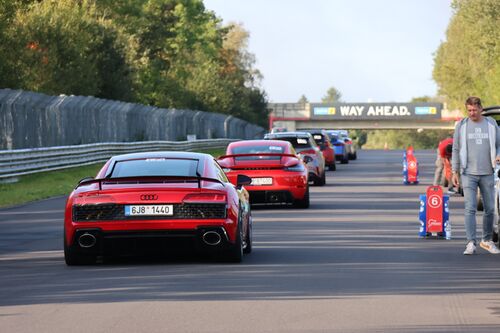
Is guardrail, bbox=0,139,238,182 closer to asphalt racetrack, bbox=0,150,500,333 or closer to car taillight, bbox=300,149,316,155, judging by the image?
car taillight, bbox=300,149,316,155

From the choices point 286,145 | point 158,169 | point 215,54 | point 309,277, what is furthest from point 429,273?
point 215,54

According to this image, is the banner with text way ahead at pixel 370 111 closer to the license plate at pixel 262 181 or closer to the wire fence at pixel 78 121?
the wire fence at pixel 78 121

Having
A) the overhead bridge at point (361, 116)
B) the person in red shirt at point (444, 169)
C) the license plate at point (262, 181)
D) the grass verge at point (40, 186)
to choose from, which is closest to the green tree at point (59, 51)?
the grass verge at point (40, 186)

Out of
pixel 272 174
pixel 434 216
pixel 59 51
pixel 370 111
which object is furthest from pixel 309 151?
pixel 370 111

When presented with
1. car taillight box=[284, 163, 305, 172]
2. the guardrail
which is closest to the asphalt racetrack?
car taillight box=[284, 163, 305, 172]

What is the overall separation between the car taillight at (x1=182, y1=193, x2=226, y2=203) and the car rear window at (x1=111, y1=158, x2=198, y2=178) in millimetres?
559

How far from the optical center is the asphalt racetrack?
416 inches

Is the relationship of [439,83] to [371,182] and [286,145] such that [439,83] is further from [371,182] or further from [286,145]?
[286,145]

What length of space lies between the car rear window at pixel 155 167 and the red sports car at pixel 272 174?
10069 mm

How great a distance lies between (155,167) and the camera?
1562 centimetres

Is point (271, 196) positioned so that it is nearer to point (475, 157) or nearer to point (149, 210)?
point (475, 157)

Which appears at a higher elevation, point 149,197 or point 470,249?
point 149,197

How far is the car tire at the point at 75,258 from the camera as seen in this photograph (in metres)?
15.1

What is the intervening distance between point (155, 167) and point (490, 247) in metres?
4.04
